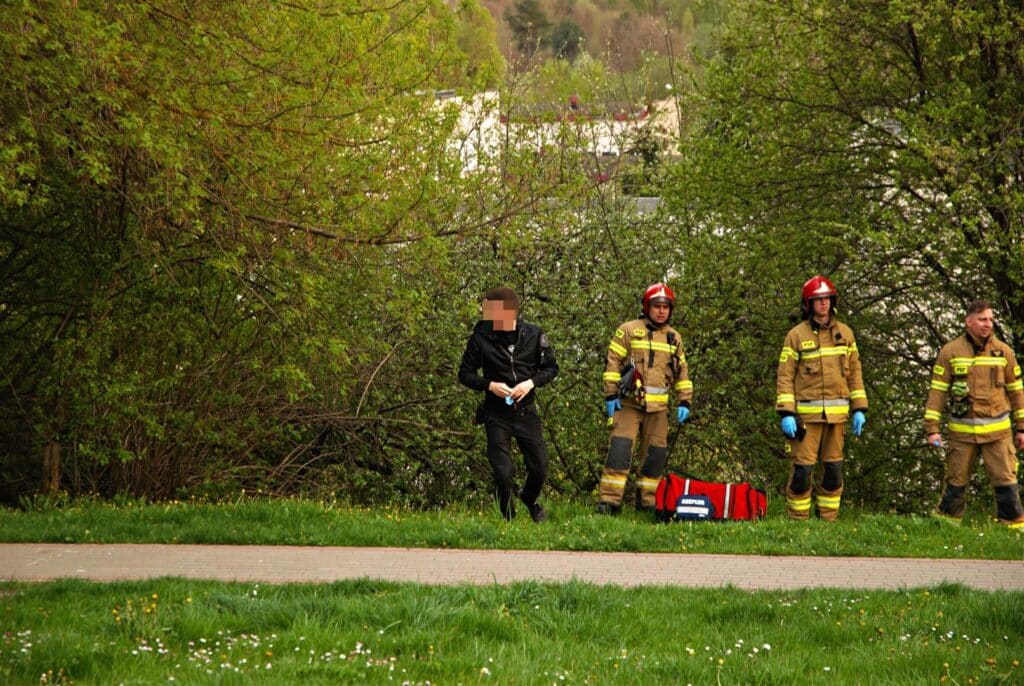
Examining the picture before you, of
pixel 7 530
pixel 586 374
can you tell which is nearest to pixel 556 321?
pixel 586 374

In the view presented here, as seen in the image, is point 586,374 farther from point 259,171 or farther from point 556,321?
point 259,171

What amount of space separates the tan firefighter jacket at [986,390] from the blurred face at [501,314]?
4084mm

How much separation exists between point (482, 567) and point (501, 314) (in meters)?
2.49

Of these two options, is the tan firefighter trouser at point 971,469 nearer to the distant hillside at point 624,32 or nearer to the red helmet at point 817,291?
the red helmet at point 817,291

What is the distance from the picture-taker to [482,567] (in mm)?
7605

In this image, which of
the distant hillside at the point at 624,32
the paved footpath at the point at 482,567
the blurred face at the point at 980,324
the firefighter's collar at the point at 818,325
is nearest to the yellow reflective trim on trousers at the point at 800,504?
the firefighter's collar at the point at 818,325

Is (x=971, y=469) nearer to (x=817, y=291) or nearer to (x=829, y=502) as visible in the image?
(x=829, y=502)

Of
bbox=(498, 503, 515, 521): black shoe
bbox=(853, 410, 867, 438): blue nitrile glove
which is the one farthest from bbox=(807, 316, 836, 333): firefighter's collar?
bbox=(498, 503, 515, 521): black shoe

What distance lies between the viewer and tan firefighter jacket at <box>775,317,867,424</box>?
10250 millimetres

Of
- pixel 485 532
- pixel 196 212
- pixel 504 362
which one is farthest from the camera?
pixel 504 362

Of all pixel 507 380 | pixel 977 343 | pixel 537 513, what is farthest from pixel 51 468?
pixel 977 343

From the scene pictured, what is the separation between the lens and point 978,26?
37.6ft

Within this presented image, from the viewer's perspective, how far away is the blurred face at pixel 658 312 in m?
10.2

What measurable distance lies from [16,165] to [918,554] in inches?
270
